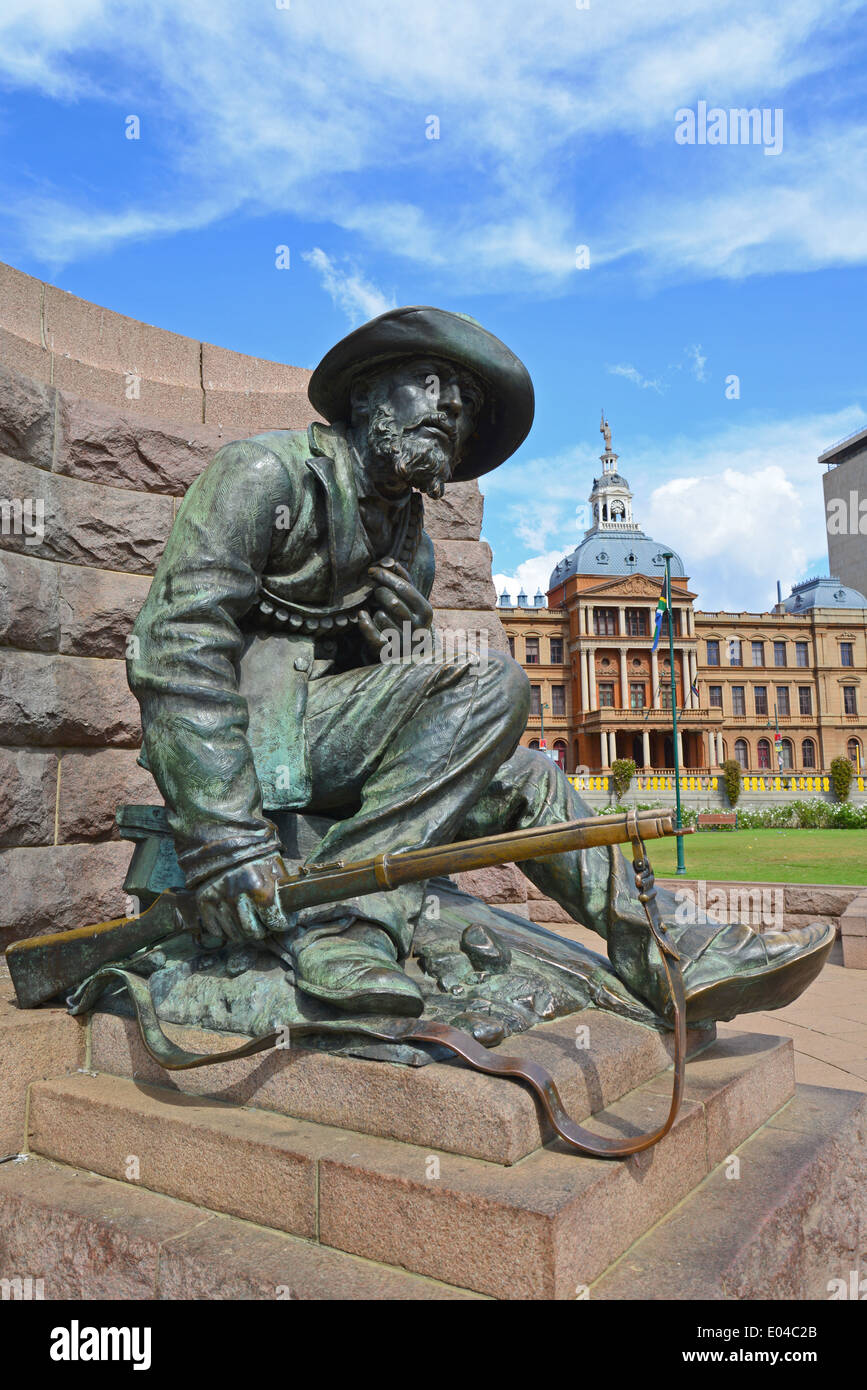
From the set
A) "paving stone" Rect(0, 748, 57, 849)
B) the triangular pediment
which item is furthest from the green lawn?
the triangular pediment

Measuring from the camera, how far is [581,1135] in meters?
1.73

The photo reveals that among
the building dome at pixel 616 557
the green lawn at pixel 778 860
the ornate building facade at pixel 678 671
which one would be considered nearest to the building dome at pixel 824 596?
the ornate building facade at pixel 678 671

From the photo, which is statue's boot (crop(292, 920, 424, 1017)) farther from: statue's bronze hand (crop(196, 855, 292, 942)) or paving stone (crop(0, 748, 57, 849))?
paving stone (crop(0, 748, 57, 849))

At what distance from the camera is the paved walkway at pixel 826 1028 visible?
11.1 feet

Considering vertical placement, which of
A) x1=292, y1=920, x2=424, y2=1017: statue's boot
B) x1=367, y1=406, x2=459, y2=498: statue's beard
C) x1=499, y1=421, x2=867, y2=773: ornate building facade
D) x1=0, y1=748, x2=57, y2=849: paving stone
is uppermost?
x1=499, y1=421, x2=867, y2=773: ornate building facade

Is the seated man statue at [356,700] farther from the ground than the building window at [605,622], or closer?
closer

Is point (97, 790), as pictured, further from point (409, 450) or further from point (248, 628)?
point (409, 450)

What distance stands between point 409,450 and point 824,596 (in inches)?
2998

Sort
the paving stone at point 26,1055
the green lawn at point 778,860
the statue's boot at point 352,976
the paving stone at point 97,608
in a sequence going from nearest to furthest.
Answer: the statue's boot at point 352,976 → the paving stone at point 26,1055 → the paving stone at point 97,608 → the green lawn at point 778,860

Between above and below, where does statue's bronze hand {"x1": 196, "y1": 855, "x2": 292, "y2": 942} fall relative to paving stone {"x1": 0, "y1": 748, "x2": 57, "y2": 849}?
below

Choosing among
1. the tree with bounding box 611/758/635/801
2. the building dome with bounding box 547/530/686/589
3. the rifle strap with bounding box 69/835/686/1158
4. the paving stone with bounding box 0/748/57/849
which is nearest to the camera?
the rifle strap with bounding box 69/835/686/1158

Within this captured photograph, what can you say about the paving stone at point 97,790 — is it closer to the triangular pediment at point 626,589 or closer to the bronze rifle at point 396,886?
the bronze rifle at point 396,886

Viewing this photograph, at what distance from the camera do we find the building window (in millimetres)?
64688

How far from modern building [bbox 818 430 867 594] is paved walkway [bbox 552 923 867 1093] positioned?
56816 millimetres
